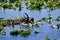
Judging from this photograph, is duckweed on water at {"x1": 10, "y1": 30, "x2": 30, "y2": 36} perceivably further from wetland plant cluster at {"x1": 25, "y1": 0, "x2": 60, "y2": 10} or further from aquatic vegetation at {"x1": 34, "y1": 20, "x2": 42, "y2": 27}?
wetland plant cluster at {"x1": 25, "y1": 0, "x2": 60, "y2": 10}

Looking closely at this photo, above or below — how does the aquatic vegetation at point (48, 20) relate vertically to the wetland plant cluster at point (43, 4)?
below

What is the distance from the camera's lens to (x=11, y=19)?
11609 millimetres

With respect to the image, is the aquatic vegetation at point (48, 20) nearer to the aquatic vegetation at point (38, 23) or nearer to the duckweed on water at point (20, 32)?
the aquatic vegetation at point (38, 23)

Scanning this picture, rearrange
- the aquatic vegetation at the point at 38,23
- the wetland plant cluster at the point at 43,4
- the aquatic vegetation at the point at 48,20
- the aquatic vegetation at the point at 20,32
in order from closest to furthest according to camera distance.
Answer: the aquatic vegetation at the point at 20,32 → the aquatic vegetation at the point at 38,23 → the aquatic vegetation at the point at 48,20 → the wetland plant cluster at the point at 43,4

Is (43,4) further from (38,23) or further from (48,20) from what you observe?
(38,23)

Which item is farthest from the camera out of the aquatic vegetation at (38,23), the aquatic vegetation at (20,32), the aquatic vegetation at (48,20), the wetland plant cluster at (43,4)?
the wetland plant cluster at (43,4)

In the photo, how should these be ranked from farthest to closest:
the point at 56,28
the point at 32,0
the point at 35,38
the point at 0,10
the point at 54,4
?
the point at 32,0 < the point at 54,4 < the point at 0,10 < the point at 56,28 < the point at 35,38

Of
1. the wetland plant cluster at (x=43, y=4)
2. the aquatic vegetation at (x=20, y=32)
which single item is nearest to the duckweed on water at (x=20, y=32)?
the aquatic vegetation at (x=20, y=32)

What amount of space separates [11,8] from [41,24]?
3.84 meters

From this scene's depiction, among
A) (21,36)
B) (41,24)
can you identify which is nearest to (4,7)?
(41,24)

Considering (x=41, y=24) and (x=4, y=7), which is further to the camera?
(x=4, y=7)

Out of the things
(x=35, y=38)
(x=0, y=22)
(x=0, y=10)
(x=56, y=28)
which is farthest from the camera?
(x=0, y=10)

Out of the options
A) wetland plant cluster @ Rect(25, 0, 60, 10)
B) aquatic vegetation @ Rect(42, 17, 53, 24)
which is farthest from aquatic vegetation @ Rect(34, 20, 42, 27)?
wetland plant cluster @ Rect(25, 0, 60, 10)

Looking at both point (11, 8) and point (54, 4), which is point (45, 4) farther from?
point (11, 8)
